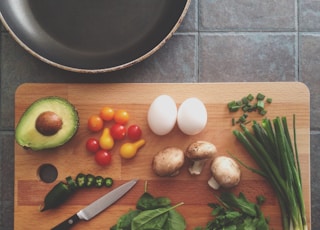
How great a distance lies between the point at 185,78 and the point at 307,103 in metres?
0.33

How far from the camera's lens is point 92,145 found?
3.84ft

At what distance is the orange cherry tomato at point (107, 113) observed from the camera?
3.82ft

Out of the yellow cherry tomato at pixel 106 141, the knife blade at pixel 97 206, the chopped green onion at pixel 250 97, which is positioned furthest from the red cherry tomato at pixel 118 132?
the chopped green onion at pixel 250 97

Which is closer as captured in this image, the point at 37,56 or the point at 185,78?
the point at 37,56

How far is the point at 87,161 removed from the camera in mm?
1190

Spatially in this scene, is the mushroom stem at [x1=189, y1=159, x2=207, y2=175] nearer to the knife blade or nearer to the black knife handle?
the knife blade

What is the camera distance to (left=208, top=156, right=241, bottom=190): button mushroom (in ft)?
3.67

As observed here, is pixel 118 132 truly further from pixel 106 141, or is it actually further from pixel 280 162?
pixel 280 162

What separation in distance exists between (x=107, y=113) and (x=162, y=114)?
0.49 feet

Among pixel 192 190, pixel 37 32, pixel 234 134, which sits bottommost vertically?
pixel 192 190

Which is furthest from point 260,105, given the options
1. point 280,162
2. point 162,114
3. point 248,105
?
point 162,114

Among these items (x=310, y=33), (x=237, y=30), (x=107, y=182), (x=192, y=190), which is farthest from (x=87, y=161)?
(x=310, y=33)

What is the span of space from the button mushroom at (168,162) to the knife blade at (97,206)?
0.28 ft

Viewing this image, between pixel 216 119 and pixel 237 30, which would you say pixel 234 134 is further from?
pixel 237 30
